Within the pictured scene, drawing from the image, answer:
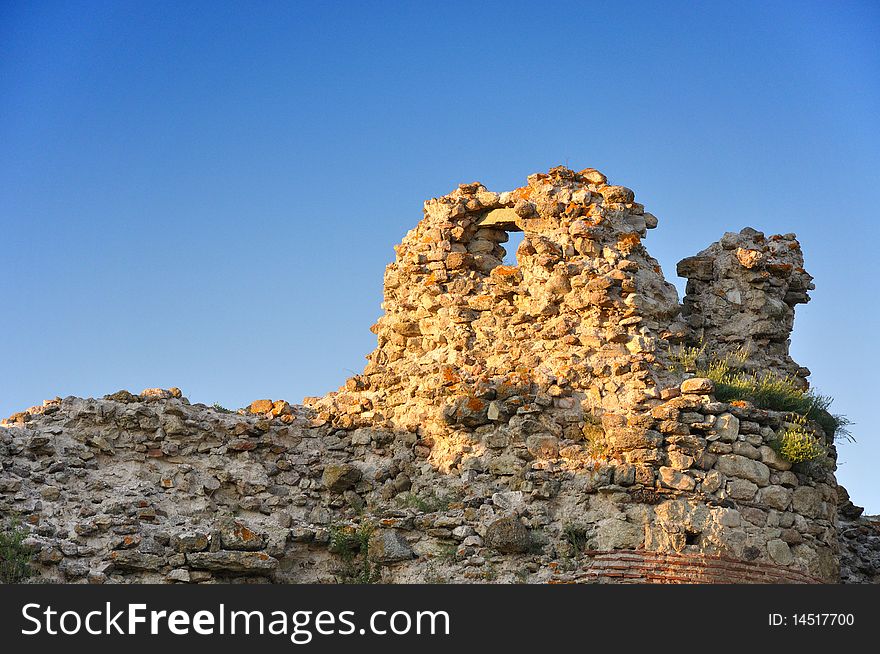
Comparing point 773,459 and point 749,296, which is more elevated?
point 749,296

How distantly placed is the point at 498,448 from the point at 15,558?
4517mm

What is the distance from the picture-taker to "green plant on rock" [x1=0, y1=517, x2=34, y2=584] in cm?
1191

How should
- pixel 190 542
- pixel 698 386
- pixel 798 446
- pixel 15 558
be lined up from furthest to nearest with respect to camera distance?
pixel 698 386 → pixel 798 446 → pixel 190 542 → pixel 15 558

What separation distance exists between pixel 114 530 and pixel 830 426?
23.2ft

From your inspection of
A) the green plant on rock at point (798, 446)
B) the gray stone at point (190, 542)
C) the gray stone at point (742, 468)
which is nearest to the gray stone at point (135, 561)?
the gray stone at point (190, 542)

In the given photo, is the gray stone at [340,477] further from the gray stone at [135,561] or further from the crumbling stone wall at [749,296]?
the crumbling stone wall at [749,296]

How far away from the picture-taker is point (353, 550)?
13.1m

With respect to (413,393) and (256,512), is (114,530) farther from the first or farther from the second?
(413,393)

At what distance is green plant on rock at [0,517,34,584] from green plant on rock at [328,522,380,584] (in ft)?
8.87

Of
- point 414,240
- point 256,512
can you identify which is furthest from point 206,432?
point 414,240

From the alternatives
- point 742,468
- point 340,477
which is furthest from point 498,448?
point 742,468

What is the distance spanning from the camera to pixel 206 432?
14297 millimetres

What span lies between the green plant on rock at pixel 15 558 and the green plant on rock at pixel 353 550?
270cm

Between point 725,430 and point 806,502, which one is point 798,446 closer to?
point 806,502
